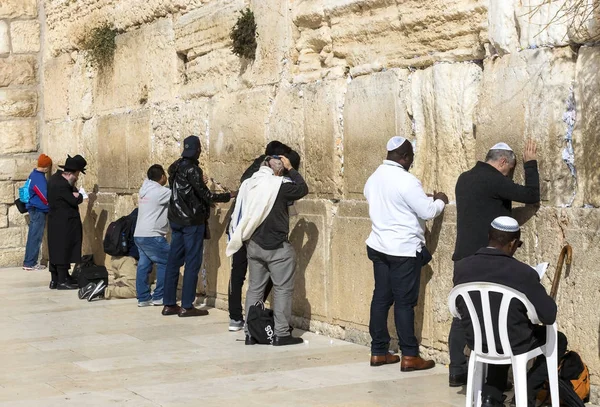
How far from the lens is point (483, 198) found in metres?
6.31

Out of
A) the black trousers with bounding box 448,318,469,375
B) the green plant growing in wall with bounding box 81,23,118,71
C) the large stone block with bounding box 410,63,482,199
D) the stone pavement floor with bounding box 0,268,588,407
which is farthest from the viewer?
the green plant growing in wall with bounding box 81,23,118,71

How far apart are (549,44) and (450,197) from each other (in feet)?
4.31

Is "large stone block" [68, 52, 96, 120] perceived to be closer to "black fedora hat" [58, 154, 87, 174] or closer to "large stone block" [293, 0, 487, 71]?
"black fedora hat" [58, 154, 87, 174]

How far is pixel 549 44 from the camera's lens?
21.0 feet

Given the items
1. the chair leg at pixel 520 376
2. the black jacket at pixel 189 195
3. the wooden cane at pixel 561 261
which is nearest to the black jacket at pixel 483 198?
the wooden cane at pixel 561 261

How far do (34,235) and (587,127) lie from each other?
31.5ft

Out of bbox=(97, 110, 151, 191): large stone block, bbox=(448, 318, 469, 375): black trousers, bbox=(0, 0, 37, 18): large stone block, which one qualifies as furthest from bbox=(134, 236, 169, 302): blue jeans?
bbox=(0, 0, 37, 18): large stone block

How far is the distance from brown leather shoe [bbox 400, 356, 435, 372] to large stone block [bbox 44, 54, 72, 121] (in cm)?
803

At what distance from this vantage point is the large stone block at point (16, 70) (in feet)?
49.0

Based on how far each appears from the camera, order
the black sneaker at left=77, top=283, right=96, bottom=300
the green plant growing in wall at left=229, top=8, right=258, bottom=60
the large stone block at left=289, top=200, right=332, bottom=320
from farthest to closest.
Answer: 1. the black sneaker at left=77, top=283, right=96, bottom=300
2. the green plant growing in wall at left=229, top=8, right=258, bottom=60
3. the large stone block at left=289, top=200, right=332, bottom=320

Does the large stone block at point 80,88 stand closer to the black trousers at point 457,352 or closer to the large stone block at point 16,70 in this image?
the large stone block at point 16,70

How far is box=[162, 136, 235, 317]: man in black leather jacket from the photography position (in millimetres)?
9398

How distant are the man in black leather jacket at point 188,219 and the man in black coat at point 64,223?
8.91ft

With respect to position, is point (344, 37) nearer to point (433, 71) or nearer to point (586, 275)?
point (433, 71)
